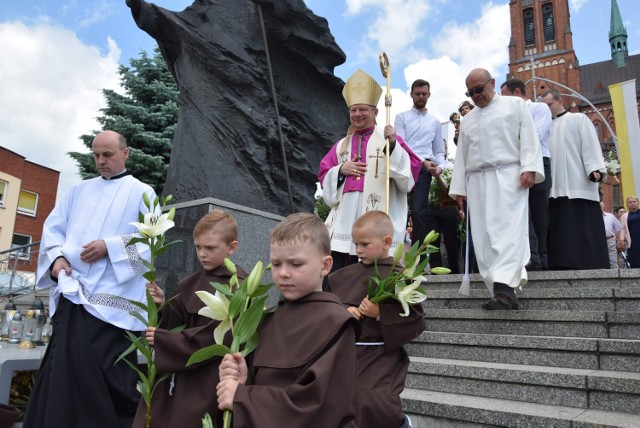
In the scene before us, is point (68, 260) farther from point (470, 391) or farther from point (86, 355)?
point (470, 391)

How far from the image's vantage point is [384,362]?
2564mm

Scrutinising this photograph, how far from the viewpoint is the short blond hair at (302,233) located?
2102 mm

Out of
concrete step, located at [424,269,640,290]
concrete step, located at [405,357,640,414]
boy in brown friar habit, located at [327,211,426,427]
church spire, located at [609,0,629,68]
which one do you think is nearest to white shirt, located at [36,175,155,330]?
boy in brown friar habit, located at [327,211,426,427]

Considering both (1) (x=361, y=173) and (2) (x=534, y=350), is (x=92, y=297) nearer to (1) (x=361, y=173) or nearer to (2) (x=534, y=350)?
(1) (x=361, y=173)

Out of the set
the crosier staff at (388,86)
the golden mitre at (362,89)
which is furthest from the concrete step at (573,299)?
the golden mitre at (362,89)

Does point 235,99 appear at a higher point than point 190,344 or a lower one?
higher

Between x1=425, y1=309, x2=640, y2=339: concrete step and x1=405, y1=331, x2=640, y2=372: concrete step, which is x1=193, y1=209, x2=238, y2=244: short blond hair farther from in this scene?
x1=425, y1=309, x2=640, y2=339: concrete step

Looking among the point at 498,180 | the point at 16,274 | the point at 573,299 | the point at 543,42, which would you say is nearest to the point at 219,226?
the point at 498,180

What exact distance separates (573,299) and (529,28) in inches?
2650

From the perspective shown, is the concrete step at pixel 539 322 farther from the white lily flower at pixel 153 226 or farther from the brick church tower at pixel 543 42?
the brick church tower at pixel 543 42

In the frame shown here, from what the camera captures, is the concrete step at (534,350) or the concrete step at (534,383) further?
the concrete step at (534,350)

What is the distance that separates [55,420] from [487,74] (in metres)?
4.81

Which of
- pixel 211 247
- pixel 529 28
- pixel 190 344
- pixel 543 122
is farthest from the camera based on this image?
pixel 529 28

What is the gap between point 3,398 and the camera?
3559 millimetres
